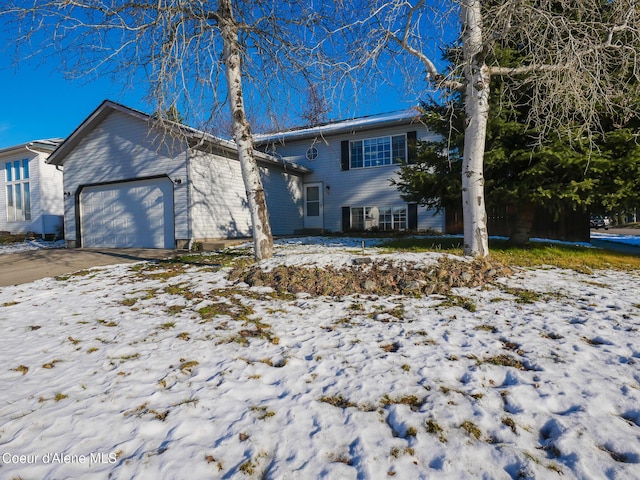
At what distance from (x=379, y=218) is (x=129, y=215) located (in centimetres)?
1008

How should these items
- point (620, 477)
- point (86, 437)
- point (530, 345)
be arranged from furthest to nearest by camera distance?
point (530, 345) → point (86, 437) → point (620, 477)

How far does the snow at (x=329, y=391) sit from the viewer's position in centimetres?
162

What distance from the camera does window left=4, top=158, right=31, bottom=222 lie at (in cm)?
1750

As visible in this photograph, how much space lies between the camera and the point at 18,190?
17.8 meters

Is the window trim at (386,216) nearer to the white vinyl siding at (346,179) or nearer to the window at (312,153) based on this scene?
the white vinyl siding at (346,179)

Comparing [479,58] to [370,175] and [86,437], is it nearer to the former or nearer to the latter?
[86,437]

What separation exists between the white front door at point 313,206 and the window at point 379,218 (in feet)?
5.43

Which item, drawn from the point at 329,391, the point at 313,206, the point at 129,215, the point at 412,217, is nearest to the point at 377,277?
A: the point at 329,391

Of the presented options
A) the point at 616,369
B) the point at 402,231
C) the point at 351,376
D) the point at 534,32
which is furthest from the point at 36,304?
the point at 402,231

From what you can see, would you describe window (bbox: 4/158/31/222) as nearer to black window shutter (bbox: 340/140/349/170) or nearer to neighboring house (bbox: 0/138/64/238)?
neighboring house (bbox: 0/138/64/238)

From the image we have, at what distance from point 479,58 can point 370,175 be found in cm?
884

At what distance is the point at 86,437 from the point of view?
1.83m

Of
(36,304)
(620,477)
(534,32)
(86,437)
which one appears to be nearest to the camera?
(620,477)

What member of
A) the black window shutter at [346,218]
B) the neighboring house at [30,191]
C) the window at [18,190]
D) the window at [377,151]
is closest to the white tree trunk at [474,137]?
the window at [377,151]
